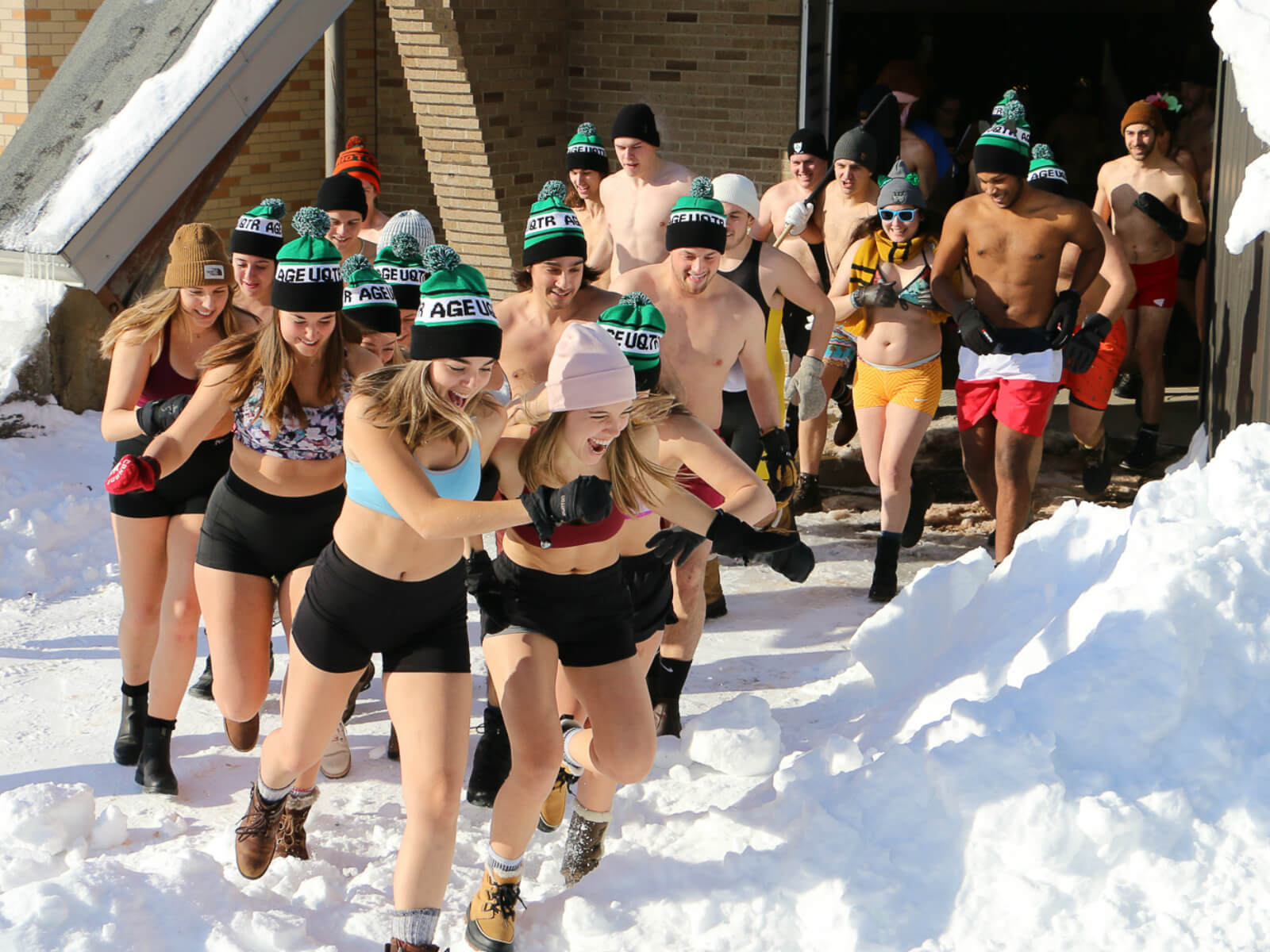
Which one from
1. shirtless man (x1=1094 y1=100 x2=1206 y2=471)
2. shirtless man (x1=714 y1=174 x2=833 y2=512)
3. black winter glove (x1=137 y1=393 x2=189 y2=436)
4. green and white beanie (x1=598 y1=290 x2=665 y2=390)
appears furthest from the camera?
shirtless man (x1=1094 y1=100 x2=1206 y2=471)

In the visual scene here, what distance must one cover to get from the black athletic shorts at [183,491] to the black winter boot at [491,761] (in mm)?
1233

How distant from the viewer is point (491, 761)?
5.05 m

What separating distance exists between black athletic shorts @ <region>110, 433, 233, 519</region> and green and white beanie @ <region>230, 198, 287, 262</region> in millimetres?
760

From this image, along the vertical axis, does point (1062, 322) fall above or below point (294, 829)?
above

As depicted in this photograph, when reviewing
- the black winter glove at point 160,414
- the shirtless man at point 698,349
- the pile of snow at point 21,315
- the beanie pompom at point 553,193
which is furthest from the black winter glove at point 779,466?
the pile of snow at point 21,315

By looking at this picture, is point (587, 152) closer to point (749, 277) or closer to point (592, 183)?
point (592, 183)

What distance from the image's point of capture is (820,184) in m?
8.66

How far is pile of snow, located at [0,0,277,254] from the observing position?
874 cm

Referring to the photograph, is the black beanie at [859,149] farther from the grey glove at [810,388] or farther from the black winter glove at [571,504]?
the black winter glove at [571,504]

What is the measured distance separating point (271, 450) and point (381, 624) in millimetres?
974

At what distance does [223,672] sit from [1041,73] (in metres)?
15.9

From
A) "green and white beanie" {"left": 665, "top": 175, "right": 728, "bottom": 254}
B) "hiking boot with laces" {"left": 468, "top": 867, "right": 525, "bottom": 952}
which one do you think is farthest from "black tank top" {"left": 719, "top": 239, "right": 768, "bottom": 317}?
"hiking boot with laces" {"left": 468, "top": 867, "right": 525, "bottom": 952}

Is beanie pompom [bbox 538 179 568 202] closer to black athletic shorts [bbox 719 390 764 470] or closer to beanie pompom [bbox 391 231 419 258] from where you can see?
beanie pompom [bbox 391 231 419 258]

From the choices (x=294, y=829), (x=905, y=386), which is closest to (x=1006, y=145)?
(x=905, y=386)
